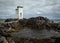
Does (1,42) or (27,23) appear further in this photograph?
(27,23)

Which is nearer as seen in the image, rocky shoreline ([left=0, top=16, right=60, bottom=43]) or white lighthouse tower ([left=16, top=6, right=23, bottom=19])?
rocky shoreline ([left=0, top=16, right=60, bottom=43])

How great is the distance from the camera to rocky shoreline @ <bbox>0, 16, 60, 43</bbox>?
11.6 metres

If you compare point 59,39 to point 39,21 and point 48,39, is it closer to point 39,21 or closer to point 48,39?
point 48,39

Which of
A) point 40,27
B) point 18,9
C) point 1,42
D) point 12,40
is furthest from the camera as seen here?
point 18,9

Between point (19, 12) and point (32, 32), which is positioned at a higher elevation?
point (19, 12)

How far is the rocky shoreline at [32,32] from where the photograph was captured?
38.0 ft

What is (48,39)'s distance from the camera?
11609mm

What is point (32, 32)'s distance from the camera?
15.9 meters

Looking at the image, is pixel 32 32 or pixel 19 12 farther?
pixel 19 12

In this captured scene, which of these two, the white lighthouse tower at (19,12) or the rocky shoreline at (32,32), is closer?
A: the rocky shoreline at (32,32)

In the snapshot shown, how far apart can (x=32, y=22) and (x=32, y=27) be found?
1174 mm

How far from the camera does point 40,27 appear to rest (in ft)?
61.5

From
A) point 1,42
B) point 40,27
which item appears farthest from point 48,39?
point 40,27

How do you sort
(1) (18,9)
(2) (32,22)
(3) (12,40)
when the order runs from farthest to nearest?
(1) (18,9), (2) (32,22), (3) (12,40)
